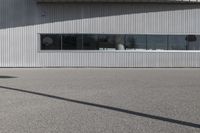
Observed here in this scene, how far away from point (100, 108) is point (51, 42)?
17977 mm

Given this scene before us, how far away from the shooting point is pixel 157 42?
29.5 meters

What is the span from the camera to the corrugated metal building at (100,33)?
28781mm

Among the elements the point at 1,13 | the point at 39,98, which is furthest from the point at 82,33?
the point at 39,98

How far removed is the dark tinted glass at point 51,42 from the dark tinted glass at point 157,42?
5659 millimetres

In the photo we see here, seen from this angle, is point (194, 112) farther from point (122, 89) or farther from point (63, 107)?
point (122, 89)

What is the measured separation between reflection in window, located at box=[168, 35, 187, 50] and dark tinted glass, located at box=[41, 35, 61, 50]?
6.99 m

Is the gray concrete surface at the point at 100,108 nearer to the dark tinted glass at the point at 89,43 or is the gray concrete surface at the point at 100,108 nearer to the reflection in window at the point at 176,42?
the dark tinted glass at the point at 89,43

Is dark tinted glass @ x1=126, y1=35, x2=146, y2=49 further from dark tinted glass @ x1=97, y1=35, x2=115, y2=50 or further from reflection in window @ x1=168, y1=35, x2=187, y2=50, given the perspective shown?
reflection in window @ x1=168, y1=35, x2=187, y2=50

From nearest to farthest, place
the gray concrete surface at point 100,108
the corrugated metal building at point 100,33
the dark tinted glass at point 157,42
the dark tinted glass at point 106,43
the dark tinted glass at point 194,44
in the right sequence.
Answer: the gray concrete surface at point 100,108 < the corrugated metal building at point 100,33 < the dark tinted glass at point 106,43 < the dark tinted glass at point 157,42 < the dark tinted glass at point 194,44

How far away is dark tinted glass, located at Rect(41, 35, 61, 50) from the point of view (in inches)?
1146

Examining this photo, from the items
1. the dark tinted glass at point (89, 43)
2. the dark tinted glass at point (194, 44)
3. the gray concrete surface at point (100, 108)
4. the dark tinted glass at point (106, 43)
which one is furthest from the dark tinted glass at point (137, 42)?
the gray concrete surface at point (100, 108)

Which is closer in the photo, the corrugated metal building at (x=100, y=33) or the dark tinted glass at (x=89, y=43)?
the corrugated metal building at (x=100, y=33)

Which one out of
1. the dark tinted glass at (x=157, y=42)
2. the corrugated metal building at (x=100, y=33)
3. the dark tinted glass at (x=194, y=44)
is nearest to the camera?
the corrugated metal building at (x=100, y=33)

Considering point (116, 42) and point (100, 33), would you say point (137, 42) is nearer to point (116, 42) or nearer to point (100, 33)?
point (116, 42)
